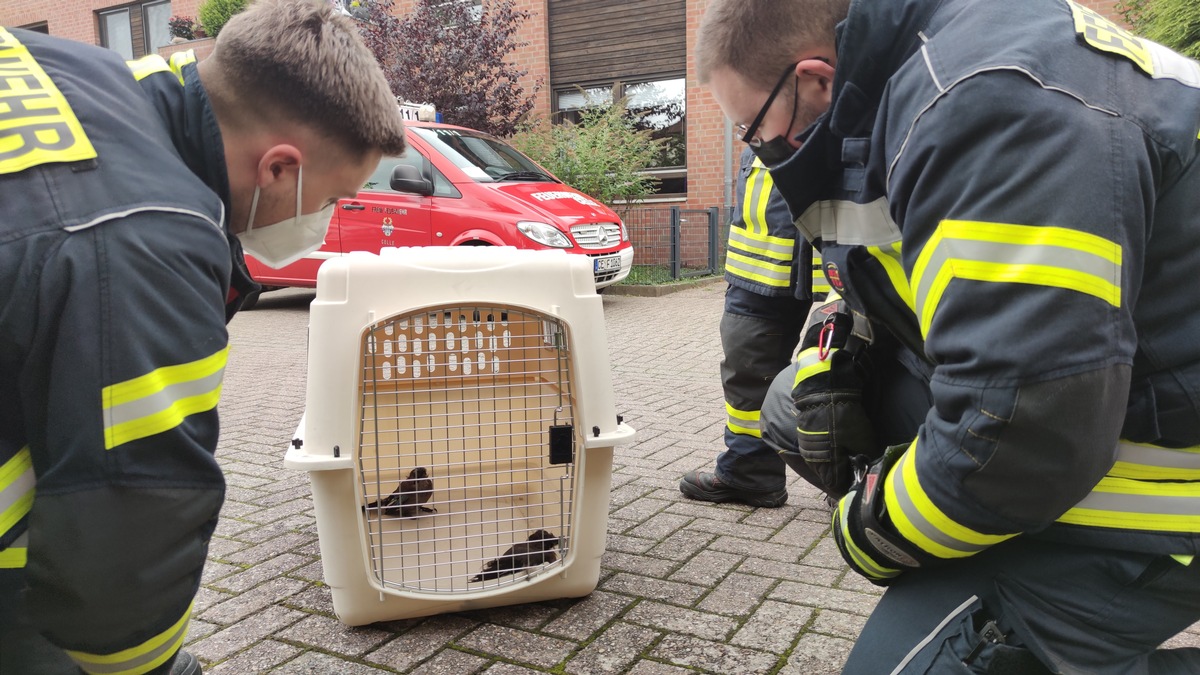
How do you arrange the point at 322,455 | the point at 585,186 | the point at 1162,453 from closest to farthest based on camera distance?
the point at 1162,453 < the point at 322,455 < the point at 585,186

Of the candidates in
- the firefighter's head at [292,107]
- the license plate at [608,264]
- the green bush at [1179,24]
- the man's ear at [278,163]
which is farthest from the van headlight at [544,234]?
the man's ear at [278,163]

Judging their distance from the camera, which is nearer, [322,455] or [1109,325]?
[1109,325]

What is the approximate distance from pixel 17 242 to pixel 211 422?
385mm

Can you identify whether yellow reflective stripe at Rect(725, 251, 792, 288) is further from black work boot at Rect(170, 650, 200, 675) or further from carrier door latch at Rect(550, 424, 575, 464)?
black work boot at Rect(170, 650, 200, 675)

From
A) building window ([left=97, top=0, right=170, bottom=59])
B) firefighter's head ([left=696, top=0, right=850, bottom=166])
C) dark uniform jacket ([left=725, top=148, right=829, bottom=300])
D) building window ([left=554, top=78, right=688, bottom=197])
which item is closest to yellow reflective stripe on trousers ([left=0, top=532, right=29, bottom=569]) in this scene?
firefighter's head ([left=696, top=0, right=850, bottom=166])

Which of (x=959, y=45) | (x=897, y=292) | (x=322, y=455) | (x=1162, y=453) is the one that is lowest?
(x=322, y=455)

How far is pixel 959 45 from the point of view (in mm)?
1325

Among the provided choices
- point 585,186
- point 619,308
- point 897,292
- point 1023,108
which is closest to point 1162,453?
point 897,292

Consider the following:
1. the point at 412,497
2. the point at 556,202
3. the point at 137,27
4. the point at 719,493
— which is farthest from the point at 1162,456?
the point at 137,27

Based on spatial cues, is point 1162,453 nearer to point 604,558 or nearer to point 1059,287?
point 1059,287

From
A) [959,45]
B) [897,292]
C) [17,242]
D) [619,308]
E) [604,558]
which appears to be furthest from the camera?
[619,308]

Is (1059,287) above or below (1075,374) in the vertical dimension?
above

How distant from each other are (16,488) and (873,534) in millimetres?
1392

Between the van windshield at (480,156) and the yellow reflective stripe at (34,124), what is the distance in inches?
281
